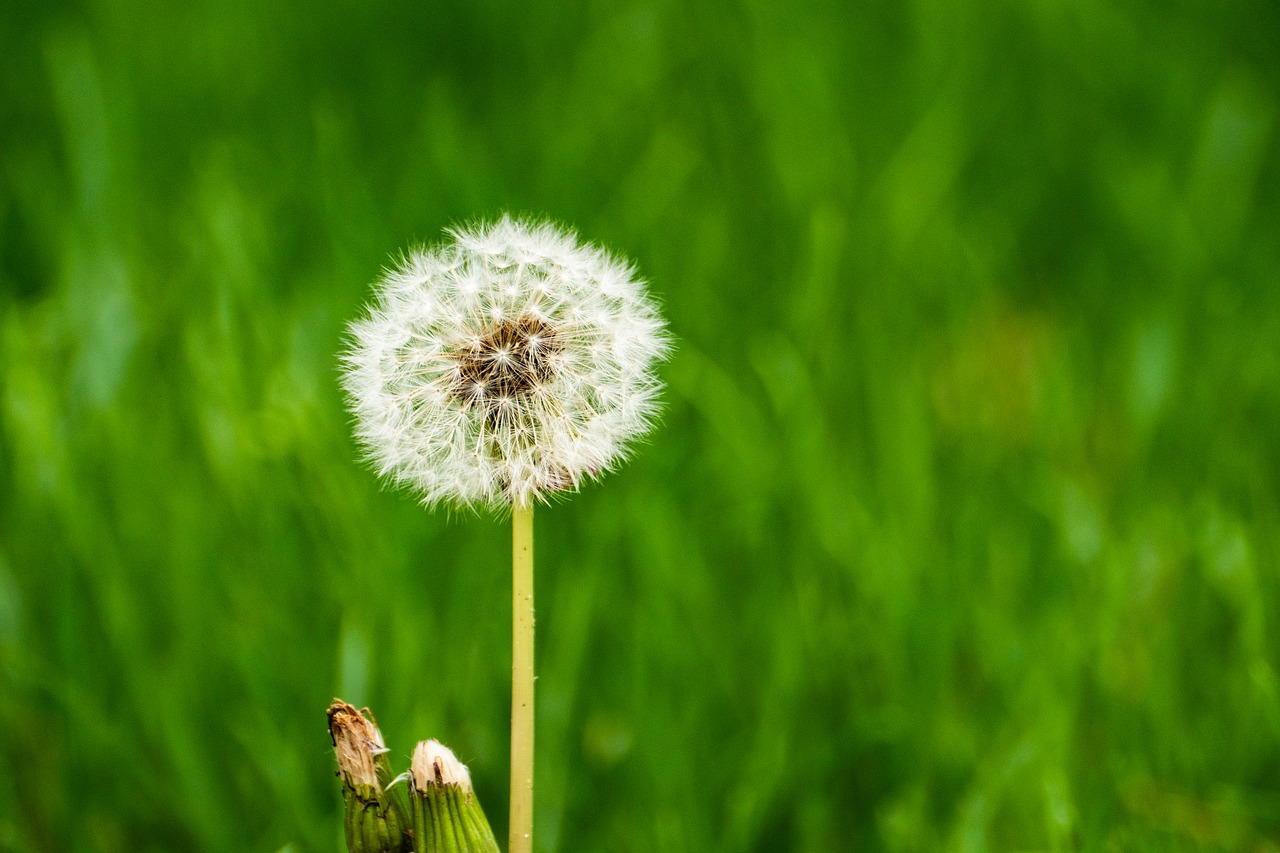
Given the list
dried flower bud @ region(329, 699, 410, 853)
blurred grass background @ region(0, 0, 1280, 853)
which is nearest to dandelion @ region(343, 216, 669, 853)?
dried flower bud @ region(329, 699, 410, 853)

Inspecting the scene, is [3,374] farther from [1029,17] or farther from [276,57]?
[1029,17]

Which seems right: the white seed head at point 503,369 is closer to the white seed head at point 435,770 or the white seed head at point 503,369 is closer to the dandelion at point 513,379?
the dandelion at point 513,379

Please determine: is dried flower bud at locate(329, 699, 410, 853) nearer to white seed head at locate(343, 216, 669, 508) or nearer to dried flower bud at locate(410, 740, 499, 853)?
dried flower bud at locate(410, 740, 499, 853)

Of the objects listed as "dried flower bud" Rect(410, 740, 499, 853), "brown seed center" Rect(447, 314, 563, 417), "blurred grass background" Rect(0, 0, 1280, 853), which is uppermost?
"blurred grass background" Rect(0, 0, 1280, 853)

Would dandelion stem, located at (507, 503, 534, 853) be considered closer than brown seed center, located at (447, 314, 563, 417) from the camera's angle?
Yes

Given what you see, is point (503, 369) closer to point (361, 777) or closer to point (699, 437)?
point (361, 777)

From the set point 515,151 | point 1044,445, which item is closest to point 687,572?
point 1044,445
